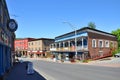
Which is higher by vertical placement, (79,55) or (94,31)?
(94,31)

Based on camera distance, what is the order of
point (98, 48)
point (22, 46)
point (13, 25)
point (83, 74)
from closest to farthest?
point (13, 25)
point (83, 74)
point (98, 48)
point (22, 46)

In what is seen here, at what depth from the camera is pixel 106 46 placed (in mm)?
66562

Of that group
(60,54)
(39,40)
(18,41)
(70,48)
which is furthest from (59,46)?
(18,41)

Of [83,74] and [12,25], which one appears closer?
[12,25]

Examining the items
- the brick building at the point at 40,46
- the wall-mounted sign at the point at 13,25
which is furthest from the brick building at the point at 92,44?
the brick building at the point at 40,46

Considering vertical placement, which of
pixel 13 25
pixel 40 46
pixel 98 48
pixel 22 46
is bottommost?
pixel 98 48

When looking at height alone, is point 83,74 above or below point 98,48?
below

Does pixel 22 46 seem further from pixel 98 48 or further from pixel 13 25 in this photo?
pixel 13 25

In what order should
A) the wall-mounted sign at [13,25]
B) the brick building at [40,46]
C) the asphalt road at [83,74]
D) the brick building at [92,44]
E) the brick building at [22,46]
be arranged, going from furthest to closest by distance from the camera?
1. the brick building at [22,46]
2. the brick building at [40,46]
3. the brick building at [92,44]
4. the wall-mounted sign at [13,25]
5. the asphalt road at [83,74]

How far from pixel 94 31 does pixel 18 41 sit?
78.9 m

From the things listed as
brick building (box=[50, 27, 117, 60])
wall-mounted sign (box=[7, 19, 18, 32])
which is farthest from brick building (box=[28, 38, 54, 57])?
wall-mounted sign (box=[7, 19, 18, 32])

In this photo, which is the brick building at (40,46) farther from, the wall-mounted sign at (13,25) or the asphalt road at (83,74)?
the wall-mounted sign at (13,25)

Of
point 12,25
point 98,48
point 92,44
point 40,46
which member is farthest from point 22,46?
point 12,25

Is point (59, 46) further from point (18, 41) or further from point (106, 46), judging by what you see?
point (18, 41)
